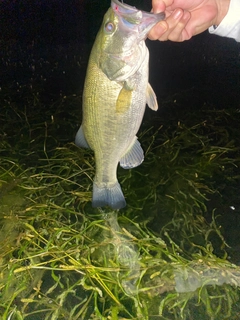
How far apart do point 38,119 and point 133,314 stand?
2162 millimetres

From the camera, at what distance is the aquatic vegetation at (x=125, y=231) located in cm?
148

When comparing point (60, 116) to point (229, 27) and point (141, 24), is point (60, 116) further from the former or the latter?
point (141, 24)

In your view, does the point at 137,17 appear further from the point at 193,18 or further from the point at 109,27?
the point at 193,18

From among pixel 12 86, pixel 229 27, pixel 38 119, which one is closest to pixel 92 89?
pixel 229 27

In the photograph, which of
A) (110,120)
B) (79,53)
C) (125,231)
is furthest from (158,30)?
(79,53)

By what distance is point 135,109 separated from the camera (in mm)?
1298

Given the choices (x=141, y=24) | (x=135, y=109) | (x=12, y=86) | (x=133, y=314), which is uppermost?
(x=141, y=24)

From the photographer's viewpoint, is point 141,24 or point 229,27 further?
point 229,27

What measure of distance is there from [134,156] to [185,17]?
633 millimetres

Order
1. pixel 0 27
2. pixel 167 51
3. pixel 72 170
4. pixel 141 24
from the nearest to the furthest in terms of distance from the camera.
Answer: pixel 141 24 → pixel 72 170 → pixel 0 27 → pixel 167 51

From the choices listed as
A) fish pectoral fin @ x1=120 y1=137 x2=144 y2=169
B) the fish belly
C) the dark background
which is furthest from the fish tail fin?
the dark background

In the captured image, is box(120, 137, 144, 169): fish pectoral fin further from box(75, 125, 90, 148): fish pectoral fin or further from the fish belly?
box(75, 125, 90, 148): fish pectoral fin

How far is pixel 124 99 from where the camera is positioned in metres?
1.28

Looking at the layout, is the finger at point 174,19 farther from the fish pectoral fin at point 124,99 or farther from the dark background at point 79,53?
the dark background at point 79,53
